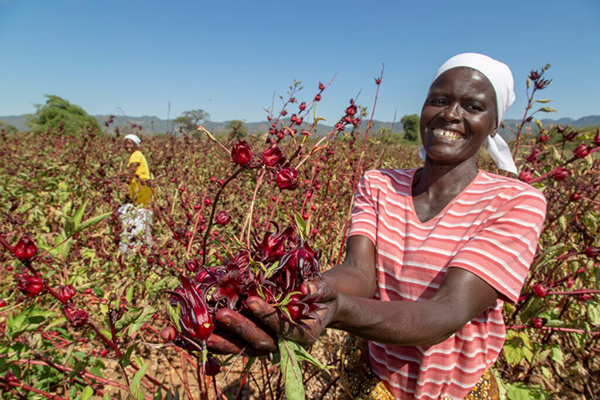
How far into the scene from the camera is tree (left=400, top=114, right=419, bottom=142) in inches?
2377

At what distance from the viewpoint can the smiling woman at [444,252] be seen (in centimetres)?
101

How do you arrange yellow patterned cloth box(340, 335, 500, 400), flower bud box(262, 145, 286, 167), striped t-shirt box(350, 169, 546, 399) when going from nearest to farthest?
flower bud box(262, 145, 286, 167) → striped t-shirt box(350, 169, 546, 399) → yellow patterned cloth box(340, 335, 500, 400)

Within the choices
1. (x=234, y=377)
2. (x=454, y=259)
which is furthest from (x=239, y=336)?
(x=234, y=377)

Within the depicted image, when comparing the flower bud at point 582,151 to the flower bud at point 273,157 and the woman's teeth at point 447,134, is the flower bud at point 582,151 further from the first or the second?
the flower bud at point 273,157

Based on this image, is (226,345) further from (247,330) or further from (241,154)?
(241,154)

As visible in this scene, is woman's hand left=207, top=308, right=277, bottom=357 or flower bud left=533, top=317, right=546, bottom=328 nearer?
woman's hand left=207, top=308, right=277, bottom=357

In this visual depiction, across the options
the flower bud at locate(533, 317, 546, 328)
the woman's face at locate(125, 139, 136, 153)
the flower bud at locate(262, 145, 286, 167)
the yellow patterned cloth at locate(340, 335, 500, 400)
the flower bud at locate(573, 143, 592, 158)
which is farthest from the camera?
the woman's face at locate(125, 139, 136, 153)

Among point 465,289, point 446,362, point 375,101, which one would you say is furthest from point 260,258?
point 375,101

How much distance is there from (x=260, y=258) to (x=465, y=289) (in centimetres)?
69

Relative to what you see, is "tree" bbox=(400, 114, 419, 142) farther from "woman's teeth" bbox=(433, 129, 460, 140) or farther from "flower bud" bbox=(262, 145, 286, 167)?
"flower bud" bbox=(262, 145, 286, 167)

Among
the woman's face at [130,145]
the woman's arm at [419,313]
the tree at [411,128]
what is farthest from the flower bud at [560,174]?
the tree at [411,128]

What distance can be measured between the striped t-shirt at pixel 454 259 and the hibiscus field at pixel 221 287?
1.33 feet

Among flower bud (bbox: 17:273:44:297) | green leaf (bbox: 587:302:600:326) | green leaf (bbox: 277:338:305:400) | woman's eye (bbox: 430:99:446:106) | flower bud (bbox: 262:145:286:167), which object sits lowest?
green leaf (bbox: 587:302:600:326)

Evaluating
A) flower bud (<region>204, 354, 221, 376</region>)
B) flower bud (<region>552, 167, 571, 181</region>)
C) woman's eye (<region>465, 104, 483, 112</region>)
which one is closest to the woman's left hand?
flower bud (<region>204, 354, 221, 376</region>)
